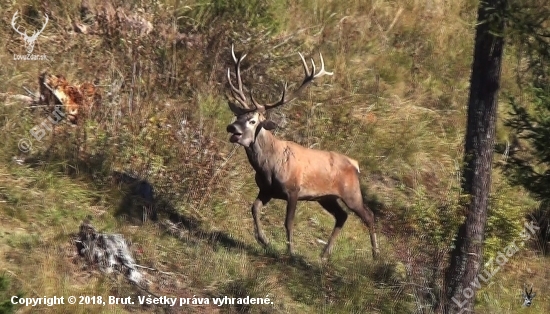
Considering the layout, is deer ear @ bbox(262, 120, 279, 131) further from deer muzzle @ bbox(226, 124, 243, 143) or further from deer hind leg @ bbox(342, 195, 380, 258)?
deer hind leg @ bbox(342, 195, 380, 258)

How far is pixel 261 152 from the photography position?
1058cm

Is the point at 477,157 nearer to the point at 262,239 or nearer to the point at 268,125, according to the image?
the point at 268,125

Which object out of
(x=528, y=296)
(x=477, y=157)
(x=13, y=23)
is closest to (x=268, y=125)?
(x=477, y=157)

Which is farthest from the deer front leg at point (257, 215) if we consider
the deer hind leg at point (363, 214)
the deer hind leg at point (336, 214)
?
the deer hind leg at point (363, 214)

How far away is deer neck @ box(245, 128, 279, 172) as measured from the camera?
34.7 ft

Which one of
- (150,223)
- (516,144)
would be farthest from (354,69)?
(150,223)

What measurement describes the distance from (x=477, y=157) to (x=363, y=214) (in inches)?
77.4

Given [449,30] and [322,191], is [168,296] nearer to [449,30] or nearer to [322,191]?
[322,191]

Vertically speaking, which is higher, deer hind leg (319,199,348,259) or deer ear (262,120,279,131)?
deer ear (262,120,279,131)

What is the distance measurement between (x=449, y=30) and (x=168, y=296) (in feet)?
33.1

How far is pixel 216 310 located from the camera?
30.1 feet

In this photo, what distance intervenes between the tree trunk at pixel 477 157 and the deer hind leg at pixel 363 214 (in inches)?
46.9

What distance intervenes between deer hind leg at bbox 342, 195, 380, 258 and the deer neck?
1.18m

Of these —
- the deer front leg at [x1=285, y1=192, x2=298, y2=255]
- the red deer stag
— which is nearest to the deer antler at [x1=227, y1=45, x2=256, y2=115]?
the red deer stag
